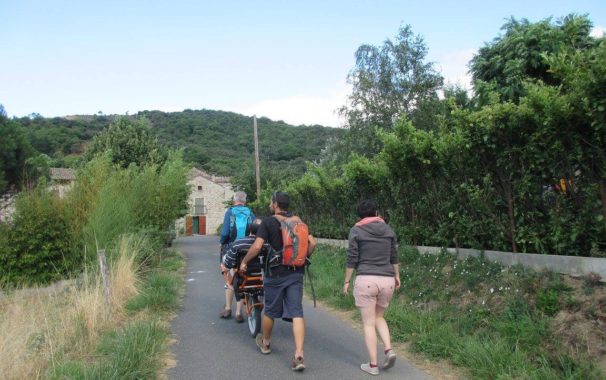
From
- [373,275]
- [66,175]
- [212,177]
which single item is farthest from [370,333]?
[212,177]

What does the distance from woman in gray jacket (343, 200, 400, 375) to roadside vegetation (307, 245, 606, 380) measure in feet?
2.86

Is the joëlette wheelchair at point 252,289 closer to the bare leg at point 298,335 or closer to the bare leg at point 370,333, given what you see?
the bare leg at point 298,335

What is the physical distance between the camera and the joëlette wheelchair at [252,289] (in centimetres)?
662

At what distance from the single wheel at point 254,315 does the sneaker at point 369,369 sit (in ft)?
5.69

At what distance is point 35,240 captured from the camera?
40.8 feet

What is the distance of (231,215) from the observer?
7676 mm

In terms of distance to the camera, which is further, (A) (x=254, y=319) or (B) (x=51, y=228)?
(B) (x=51, y=228)

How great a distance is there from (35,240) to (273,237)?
924 centimetres

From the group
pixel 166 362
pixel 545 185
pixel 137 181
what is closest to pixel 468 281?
pixel 545 185

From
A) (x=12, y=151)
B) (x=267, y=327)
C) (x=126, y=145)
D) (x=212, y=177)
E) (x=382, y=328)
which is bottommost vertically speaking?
(x=267, y=327)

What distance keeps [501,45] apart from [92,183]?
11584 mm

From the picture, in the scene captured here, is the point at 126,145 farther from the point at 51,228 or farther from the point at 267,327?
the point at 267,327

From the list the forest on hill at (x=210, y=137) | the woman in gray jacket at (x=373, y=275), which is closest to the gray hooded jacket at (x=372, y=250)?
the woman in gray jacket at (x=373, y=275)

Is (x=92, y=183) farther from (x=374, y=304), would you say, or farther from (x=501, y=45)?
(x=501, y=45)
